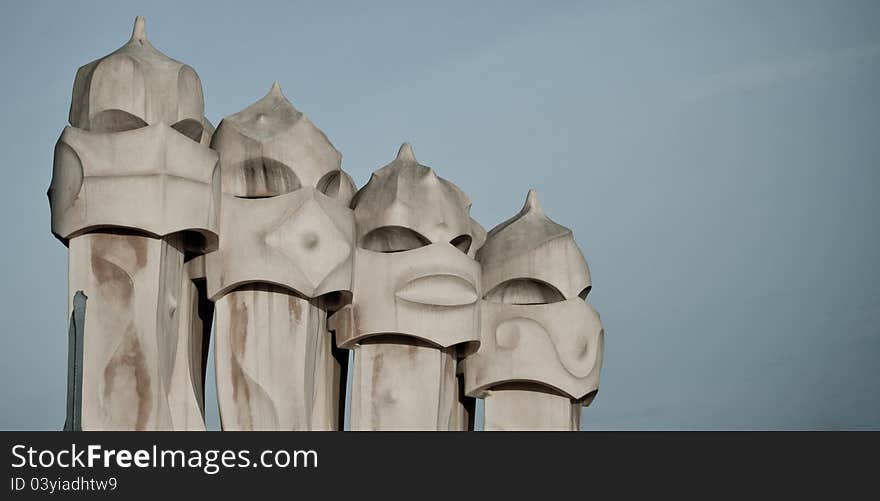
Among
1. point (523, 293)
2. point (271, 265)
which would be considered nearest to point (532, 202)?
point (523, 293)

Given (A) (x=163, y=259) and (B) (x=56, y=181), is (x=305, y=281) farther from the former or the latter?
(B) (x=56, y=181)

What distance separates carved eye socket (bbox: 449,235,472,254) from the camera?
659 inches

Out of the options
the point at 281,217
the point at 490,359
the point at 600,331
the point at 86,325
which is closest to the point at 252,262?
the point at 281,217

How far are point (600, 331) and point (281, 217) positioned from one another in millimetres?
4740

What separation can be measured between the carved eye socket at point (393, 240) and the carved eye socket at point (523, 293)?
1559mm

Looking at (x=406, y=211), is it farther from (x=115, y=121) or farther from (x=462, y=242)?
(x=115, y=121)

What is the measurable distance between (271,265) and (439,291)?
2128 millimetres

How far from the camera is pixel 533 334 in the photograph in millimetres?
17406

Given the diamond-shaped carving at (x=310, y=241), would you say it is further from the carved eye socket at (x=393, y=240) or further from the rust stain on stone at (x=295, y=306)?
the carved eye socket at (x=393, y=240)

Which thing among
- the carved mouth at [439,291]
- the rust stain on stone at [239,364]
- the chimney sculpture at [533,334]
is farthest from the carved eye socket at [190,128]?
the chimney sculpture at [533,334]

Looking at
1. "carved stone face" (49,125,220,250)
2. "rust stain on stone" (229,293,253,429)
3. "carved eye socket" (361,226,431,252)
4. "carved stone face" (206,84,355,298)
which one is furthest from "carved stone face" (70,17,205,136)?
"carved eye socket" (361,226,431,252)

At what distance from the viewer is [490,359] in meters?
17.5
